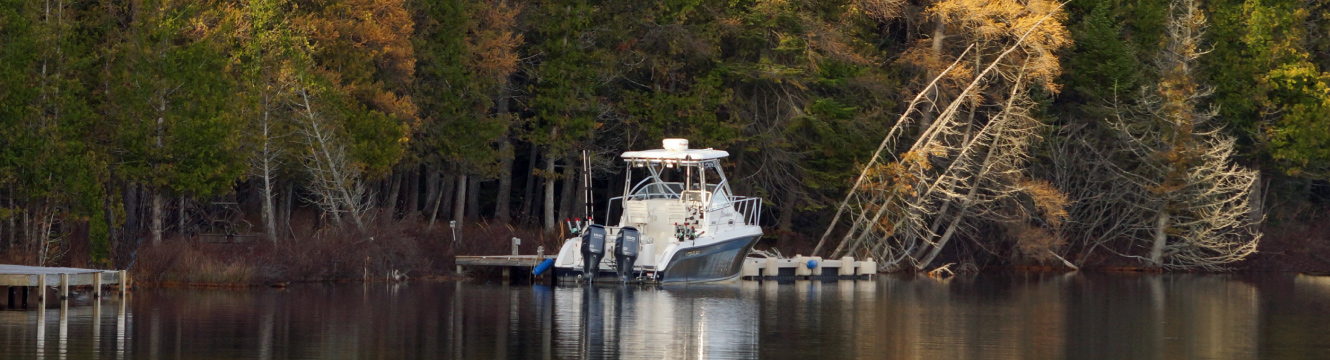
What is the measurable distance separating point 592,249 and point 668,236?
2.44m

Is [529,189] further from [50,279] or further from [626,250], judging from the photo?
[50,279]

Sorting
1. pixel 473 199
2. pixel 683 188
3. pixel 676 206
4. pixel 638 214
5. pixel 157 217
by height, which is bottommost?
pixel 157 217

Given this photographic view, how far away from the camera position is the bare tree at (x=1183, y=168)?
44344 mm

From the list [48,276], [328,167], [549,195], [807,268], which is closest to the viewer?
[48,276]

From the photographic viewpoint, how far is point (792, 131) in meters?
41.9

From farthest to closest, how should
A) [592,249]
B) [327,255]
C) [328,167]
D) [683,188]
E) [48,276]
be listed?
[683,188], [328,167], [327,255], [592,249], [48,276]

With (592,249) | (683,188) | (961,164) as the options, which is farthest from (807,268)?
(592,249)

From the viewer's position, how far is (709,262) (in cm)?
3347

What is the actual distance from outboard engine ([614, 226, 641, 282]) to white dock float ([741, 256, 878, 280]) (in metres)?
4.55

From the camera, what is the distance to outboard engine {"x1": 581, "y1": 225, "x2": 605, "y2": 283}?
105ft

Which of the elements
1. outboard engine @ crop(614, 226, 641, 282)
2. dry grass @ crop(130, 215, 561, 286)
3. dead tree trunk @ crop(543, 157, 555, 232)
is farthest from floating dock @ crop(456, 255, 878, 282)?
dead tree trunk @ crop(543, 157, 555, 232)

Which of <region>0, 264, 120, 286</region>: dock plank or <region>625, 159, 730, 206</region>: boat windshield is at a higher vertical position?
<region>625, 159, 730, 206</region>: boat windshield

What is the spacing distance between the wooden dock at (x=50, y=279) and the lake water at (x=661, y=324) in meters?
0.54

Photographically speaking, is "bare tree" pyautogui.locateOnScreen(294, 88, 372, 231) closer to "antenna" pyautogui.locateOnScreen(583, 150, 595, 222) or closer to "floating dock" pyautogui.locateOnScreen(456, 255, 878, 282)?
"floating dock" pyautogui.locateOnScreen(456, 255, 878, 282)
